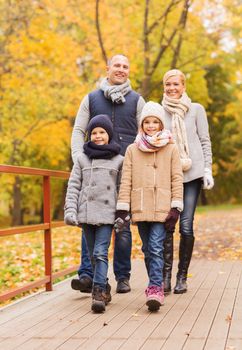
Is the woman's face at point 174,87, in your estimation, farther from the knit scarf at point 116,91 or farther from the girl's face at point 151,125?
the girl's face at point 151,125

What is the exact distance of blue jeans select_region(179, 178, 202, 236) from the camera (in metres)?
6.20

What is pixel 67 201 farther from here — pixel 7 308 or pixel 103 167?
pixel 7 308

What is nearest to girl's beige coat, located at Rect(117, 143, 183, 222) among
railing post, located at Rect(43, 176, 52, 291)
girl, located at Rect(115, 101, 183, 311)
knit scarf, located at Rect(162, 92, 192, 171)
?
girl, located at Rect(115, 101, 183, 311)

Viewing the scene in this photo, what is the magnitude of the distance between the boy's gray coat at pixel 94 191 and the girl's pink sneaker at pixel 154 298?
64cm

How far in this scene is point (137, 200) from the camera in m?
5.57

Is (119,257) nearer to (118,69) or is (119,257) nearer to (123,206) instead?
(123,206)

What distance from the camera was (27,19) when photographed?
1889 centimetres

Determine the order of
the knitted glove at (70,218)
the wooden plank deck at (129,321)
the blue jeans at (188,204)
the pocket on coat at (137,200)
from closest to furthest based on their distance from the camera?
the wooden plank deck at (129,321) → the knitted glove at (70,218) → the pocket on coat at (137,200) → the blue jeans at (188,204)

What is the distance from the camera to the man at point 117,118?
615cm

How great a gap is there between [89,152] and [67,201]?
44 cm

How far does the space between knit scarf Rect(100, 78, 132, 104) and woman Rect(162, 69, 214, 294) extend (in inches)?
14.5

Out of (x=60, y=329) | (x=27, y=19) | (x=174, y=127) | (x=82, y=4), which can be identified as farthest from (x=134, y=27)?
(x=60, y=329)

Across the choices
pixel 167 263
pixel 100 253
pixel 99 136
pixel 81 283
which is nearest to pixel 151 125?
pixel 99 136

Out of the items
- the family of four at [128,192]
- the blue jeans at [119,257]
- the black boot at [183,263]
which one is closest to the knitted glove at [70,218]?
the family of four at [128,192]
